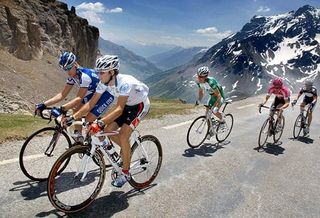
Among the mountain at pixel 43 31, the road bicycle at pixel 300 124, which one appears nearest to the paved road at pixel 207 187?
the road bicycle at pixel 300 124

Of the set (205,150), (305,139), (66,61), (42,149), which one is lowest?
(305,139)

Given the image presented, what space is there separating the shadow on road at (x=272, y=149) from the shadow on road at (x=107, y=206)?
7058 millimetres

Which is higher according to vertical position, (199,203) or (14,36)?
(14,36)

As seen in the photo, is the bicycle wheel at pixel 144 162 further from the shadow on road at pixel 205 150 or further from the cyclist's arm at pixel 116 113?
the shadow on road at pixel 205 150

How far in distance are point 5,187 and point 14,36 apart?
6573 centimetres

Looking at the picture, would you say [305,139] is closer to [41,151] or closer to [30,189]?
[41,151]

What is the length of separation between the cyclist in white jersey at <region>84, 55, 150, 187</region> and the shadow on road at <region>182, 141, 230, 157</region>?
4.42m

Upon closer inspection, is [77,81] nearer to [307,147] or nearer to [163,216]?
[163,216]

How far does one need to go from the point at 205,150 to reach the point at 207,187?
3842 millimetres

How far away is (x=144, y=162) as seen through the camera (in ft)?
29.3

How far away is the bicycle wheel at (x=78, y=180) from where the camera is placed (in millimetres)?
6911

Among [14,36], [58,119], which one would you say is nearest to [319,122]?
[58,119]

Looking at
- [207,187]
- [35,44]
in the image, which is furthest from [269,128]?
[35,44]

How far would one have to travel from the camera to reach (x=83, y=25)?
10144cm
